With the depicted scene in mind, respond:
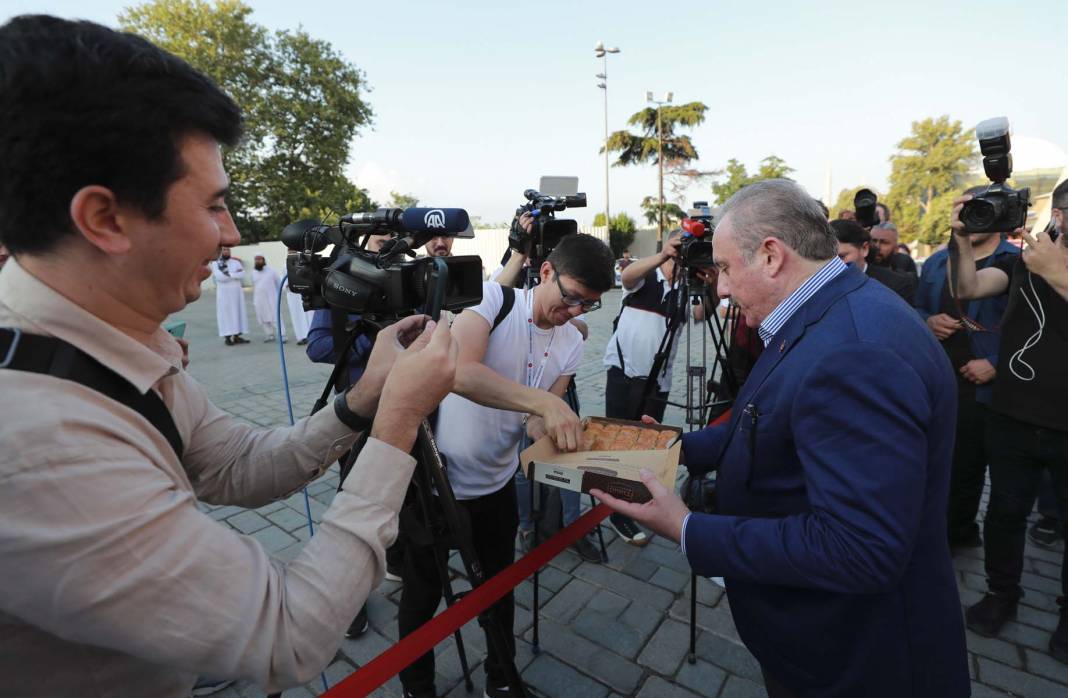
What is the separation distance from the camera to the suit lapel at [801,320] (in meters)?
1.41

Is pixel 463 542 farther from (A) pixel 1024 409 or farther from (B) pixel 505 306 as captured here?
(A) pixel 1024 409

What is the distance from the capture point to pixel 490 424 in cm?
232

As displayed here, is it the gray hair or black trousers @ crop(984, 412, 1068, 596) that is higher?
the gray hair

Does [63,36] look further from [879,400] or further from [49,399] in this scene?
[879,400]

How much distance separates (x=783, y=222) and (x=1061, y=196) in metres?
2.06

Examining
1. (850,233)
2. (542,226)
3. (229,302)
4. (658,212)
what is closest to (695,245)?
(542,226)

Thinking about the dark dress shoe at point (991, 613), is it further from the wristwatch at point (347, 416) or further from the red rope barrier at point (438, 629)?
the wristwatch at point (347, 416)

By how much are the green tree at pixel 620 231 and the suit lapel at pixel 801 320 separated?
29113mm

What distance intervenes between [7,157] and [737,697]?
3045 mm

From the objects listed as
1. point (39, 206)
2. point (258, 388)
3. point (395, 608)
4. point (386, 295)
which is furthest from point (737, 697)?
point (258, 388)

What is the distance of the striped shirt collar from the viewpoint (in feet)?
4.89

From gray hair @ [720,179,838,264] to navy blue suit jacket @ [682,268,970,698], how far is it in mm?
126

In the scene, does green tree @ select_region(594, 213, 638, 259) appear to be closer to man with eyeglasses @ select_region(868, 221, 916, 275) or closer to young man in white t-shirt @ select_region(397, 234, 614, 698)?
man with eyeglasses @ select_region(868, 221, 916, 275)

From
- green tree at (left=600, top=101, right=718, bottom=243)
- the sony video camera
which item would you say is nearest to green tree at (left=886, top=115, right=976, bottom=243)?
green tree at (left=600, top=101, right=718, bottom=243)
